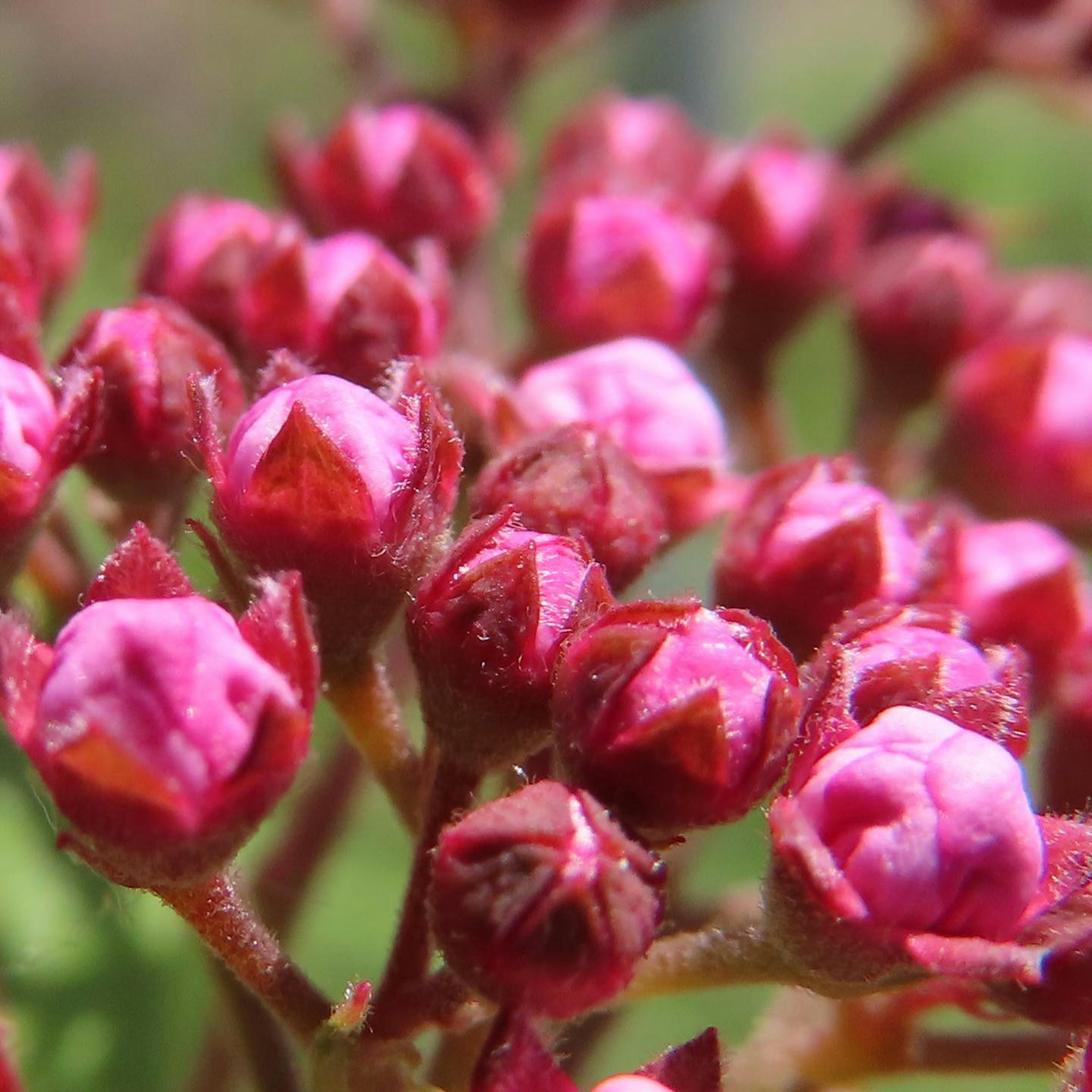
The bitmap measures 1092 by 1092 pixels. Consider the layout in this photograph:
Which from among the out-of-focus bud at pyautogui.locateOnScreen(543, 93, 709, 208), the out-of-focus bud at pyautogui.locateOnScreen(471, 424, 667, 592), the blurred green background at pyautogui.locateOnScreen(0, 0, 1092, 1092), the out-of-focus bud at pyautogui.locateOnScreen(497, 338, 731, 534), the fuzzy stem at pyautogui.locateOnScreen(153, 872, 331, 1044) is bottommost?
the blurred green background at pyautogui.locateOnScreen(0, 0, 1092, 1092)

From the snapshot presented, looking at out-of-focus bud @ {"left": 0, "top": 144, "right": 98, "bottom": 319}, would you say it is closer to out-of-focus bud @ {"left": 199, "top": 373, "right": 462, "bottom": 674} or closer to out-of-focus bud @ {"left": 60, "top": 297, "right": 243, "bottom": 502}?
out-of-focus bud @ {"left": 60, "top": 297, "right": 243, "bottom": 502}

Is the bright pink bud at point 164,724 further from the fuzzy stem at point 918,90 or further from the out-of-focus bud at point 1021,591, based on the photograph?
the fuzzy stem at point 918,90

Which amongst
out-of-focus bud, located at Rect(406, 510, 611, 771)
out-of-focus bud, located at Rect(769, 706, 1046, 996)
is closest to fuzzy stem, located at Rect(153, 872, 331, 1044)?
out-of-focus bud, located at Rect(406, 510, 611, 771)

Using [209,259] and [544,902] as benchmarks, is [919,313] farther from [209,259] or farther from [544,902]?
[544,902]

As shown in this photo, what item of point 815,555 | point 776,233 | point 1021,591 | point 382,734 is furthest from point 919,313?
point 382,734

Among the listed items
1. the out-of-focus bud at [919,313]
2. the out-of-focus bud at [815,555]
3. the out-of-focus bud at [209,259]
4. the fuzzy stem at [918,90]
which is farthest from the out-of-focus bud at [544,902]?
the fuzzy stem at [918,90]
